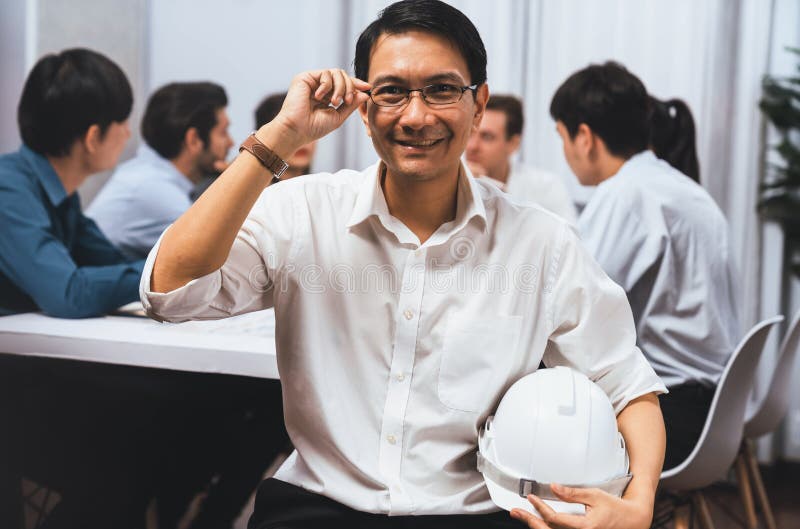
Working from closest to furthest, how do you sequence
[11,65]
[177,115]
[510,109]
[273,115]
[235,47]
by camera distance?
[11,65]
[273,115]
[177,115]
[510,109]
[235,47]

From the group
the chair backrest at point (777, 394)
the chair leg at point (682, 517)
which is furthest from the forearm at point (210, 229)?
the chair backrest at point (777, 394)

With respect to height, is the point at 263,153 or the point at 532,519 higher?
the point at 263,153

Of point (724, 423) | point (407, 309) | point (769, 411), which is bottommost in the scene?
point (769, 411)

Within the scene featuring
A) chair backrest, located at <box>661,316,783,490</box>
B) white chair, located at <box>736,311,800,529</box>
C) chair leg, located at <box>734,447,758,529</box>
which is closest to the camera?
chair backrest, located at <box>661,316,783,490</box>

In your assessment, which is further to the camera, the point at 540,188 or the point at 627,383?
the point at 540,188

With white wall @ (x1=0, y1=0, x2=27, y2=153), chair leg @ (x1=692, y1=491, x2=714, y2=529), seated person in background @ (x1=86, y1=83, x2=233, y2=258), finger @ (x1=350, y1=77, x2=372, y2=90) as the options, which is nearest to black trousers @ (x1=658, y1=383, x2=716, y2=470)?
chair leg @ (x1=692, y1=491, x2=714, y2=529)

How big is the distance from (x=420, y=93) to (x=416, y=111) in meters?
0.04

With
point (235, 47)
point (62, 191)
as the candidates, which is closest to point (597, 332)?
point (62, 191)

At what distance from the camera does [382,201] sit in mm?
1231

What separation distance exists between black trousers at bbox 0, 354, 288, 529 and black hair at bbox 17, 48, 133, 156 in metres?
0.62

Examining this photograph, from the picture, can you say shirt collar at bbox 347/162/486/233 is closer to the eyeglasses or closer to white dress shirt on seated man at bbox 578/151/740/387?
the eyeglasses

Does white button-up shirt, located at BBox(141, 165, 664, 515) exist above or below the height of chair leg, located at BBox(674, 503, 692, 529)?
above

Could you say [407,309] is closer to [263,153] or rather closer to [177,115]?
[263,153]

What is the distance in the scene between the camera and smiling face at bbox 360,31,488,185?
3.78ft
